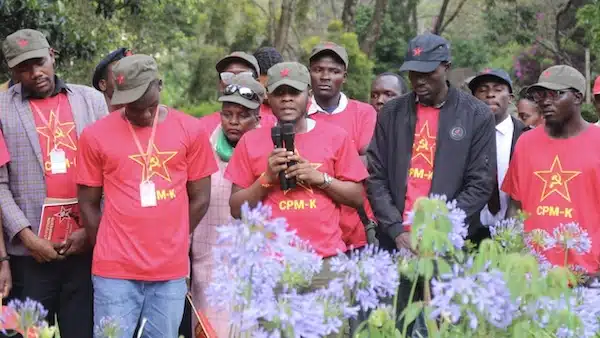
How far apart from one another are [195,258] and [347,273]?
3.18 meters

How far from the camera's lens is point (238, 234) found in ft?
9.08

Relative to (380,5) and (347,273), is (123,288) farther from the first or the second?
(380,5)

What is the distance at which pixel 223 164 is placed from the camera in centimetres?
612

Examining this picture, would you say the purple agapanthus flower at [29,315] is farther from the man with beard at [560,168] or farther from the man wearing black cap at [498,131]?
the man wearing black cap at [498,131]

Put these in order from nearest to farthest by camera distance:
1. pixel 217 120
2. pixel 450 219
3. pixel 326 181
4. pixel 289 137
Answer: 1. pixel 450 219
2. pixel 289 137
3. pixel 326 181
4. pixel 217 120

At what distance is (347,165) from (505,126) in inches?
67.7

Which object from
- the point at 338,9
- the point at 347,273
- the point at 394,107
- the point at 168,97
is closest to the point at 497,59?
the point at 338,9

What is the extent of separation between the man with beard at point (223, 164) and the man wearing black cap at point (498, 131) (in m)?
1.54

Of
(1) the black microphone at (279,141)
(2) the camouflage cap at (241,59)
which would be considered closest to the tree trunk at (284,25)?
(2) the camouflage cap at (241,59)

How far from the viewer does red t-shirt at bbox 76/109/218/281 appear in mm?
5215

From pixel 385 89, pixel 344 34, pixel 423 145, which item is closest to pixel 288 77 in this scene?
pixel 423 145

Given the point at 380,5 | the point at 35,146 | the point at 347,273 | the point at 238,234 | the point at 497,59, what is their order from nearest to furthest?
the point at 238,234, the point at 347,273, the point at 35,146, the point at 380,5, the point at 497,59

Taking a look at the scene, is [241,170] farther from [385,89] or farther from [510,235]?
[385,89]

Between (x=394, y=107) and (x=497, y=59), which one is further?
(x=497, y=59)
